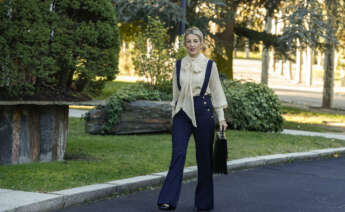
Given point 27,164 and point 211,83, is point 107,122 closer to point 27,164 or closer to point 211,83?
point 27,164

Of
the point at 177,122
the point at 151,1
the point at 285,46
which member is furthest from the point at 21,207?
the point at 285,46

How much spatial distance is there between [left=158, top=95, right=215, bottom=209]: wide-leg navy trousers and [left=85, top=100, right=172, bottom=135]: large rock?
642 cm

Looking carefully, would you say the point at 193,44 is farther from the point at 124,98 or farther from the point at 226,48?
the point at 226,48

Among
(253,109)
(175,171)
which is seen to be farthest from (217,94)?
(253,109)

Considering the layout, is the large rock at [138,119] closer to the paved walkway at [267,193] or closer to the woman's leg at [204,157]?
the paved walkway at [267,193]

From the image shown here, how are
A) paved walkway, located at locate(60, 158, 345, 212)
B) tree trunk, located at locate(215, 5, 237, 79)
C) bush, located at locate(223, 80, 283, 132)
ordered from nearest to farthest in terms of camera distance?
paved walkway, located at locate(60, 158, 345, 212) < bush, located at locate(223, 80, 283, 132) < tree trunk, located at locate(215, 5, 237, 79)

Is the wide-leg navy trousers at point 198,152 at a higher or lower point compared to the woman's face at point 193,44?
lower

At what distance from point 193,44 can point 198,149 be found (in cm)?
101

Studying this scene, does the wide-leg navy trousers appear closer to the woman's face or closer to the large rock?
the woman's face

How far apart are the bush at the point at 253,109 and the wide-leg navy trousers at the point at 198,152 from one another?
26.5 feet

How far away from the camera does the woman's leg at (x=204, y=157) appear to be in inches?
252

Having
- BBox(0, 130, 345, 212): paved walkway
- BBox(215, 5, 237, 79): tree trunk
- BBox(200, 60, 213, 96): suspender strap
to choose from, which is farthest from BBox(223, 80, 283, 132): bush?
BBox(200, 60, 213, 96): suspender strap

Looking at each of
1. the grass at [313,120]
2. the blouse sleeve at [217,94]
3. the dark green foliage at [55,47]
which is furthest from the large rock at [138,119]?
the blouse sleeve at [217,94]

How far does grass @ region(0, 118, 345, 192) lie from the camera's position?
747cm
